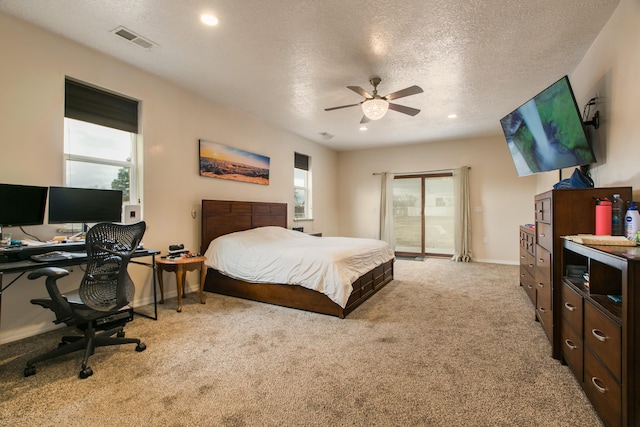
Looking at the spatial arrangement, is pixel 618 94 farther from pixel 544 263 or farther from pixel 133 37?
pixel 133 37

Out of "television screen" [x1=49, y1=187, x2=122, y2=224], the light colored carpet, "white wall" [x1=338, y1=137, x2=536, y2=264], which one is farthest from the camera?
"white wall" [x1=338, y1=137, x2=536, y2=264]

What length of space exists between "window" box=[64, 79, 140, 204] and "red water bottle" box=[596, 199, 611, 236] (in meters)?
4.39

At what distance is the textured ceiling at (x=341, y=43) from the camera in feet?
7.89

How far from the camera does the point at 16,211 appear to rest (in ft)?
7.80

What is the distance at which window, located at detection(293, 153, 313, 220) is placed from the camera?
6.55 m

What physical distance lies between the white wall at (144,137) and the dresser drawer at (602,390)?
4.14m

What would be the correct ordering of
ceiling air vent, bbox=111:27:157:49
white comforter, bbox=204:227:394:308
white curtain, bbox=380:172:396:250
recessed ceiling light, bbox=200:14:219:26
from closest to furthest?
recessed ceiling light, bbox=200:14:219:26, ceiling air vent, bbox=111:27:157:49, white comforter, bbox=204:227:394:308, white curtain, bbox=380:172:396:250

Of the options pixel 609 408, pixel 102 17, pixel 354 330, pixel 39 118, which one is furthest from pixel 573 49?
pixel 39 118

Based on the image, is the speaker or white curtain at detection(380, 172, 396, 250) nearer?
the speaker

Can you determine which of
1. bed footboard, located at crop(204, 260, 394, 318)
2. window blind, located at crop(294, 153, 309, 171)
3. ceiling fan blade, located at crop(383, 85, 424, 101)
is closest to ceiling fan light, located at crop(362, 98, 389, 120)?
ceiling fan blade, located at crop(383, 85, 424, 101)

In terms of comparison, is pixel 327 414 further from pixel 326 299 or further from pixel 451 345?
pixel 326 299

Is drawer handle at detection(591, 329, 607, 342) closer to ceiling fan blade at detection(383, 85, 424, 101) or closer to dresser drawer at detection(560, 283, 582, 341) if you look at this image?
dresser drawer at detection(560, 283, 582, 341)

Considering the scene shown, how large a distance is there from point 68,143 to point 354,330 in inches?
136

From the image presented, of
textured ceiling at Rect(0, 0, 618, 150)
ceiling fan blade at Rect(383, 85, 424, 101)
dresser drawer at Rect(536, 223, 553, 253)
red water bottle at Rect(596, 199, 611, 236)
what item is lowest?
dresser drawer at Rect(536, 223, 553, 253)
